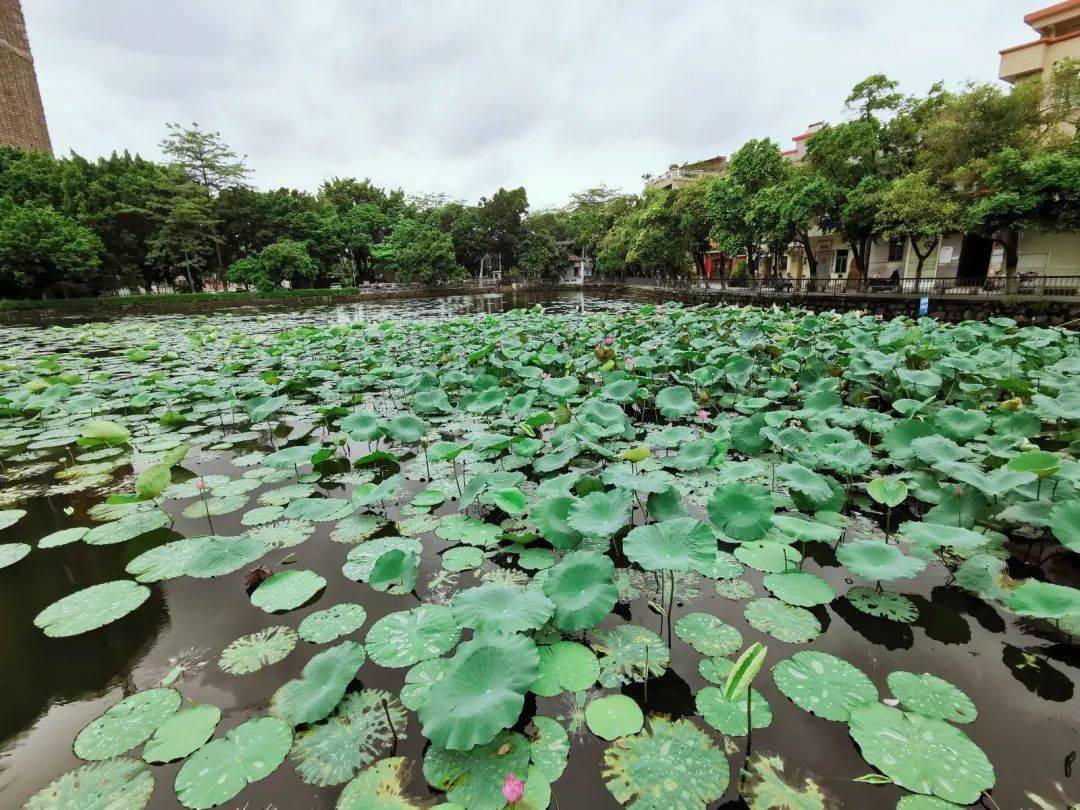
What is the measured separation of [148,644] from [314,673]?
993 mm

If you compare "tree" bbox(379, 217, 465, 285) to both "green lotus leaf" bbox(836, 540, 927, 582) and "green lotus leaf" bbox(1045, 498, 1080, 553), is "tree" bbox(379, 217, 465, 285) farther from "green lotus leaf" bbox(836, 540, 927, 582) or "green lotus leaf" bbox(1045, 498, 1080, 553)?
"green lotus leaf" bbox(1045, 498, 1080, 553)

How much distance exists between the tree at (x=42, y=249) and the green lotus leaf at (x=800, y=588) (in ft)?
89.6

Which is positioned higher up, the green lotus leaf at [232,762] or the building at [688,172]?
the building at [688,172]

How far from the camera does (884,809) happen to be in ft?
4.13

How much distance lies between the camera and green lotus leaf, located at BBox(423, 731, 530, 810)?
1.23 meters

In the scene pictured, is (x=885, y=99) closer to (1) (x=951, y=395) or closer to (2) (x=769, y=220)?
(2) (x=769, y=220)

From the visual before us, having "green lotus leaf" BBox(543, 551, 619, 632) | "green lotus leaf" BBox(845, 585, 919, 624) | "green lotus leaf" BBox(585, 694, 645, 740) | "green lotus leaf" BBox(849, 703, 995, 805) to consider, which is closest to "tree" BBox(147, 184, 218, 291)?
"green lotus leaf" BBox(543, 551, 619, 632)

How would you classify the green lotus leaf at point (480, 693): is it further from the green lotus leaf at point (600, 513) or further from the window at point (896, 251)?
the window at point (896, 251)

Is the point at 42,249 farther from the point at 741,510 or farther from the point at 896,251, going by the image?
the point at 896,251

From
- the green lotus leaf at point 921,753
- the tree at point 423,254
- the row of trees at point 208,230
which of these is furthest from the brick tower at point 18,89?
the green lotus leaf at point 921,753

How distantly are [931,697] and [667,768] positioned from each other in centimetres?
89

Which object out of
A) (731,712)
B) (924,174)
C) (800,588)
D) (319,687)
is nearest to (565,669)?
(731,712)

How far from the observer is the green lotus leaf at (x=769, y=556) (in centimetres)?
218

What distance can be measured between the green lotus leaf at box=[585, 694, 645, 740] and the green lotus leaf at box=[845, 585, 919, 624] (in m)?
1.14
